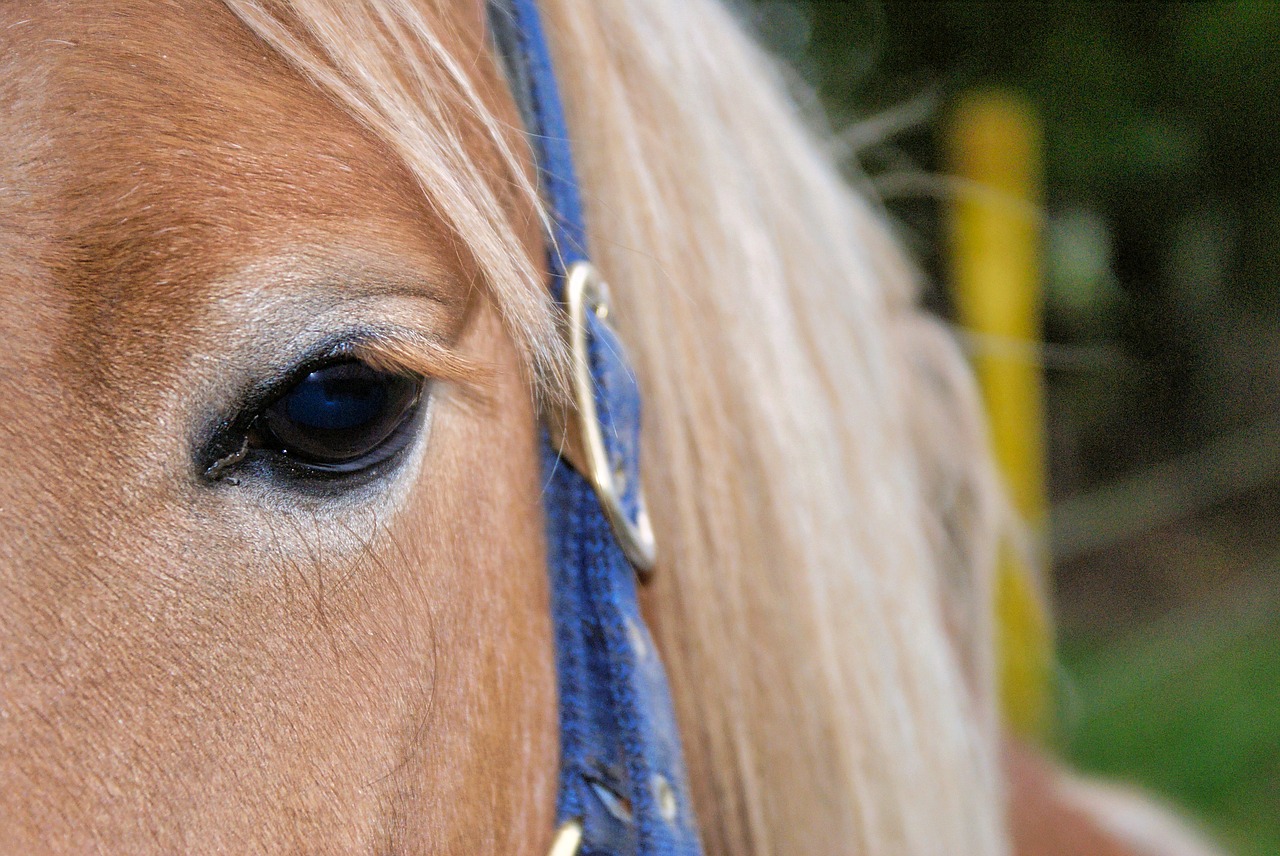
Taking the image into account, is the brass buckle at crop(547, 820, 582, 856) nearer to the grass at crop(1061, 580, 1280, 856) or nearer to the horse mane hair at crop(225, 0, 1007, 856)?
the horse mane hair at crop(225, 0, 1007, 856)

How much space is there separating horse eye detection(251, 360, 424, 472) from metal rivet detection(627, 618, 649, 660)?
0.69ft

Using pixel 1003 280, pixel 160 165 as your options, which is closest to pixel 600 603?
pixel 160 165

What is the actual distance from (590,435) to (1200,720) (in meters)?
3.65

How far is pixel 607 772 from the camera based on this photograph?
0.67 m

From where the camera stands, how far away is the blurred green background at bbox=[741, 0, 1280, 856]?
3.45m

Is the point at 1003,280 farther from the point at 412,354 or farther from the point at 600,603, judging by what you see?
the point at 412,354

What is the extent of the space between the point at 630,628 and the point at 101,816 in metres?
0.33

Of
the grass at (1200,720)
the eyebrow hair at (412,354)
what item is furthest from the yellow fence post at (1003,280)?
the eyebrow hair at (412,354)

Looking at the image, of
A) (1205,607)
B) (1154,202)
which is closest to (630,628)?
(1205,607)

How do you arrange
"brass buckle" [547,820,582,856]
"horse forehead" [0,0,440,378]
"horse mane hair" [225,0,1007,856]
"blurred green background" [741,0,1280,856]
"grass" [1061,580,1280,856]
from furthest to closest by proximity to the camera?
"blurred green background" [741,0,1280,856] → "grass" [1061,580,1280,856] → "horse mane hair" [225,0,1007,856] → "brass buckle" [547,820,582,856] → "horse forehead" [0,0,440,378]

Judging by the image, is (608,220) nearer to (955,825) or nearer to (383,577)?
(383,577)

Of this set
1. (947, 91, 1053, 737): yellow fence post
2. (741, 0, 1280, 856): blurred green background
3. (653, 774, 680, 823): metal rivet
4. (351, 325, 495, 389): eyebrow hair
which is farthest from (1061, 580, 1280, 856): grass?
(351, 325, 495, 389): eyebrow hair

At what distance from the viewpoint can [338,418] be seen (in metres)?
0.54

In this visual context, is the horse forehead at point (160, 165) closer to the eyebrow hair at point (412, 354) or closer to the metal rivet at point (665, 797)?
the eyebrow hair at point (412, 354)
